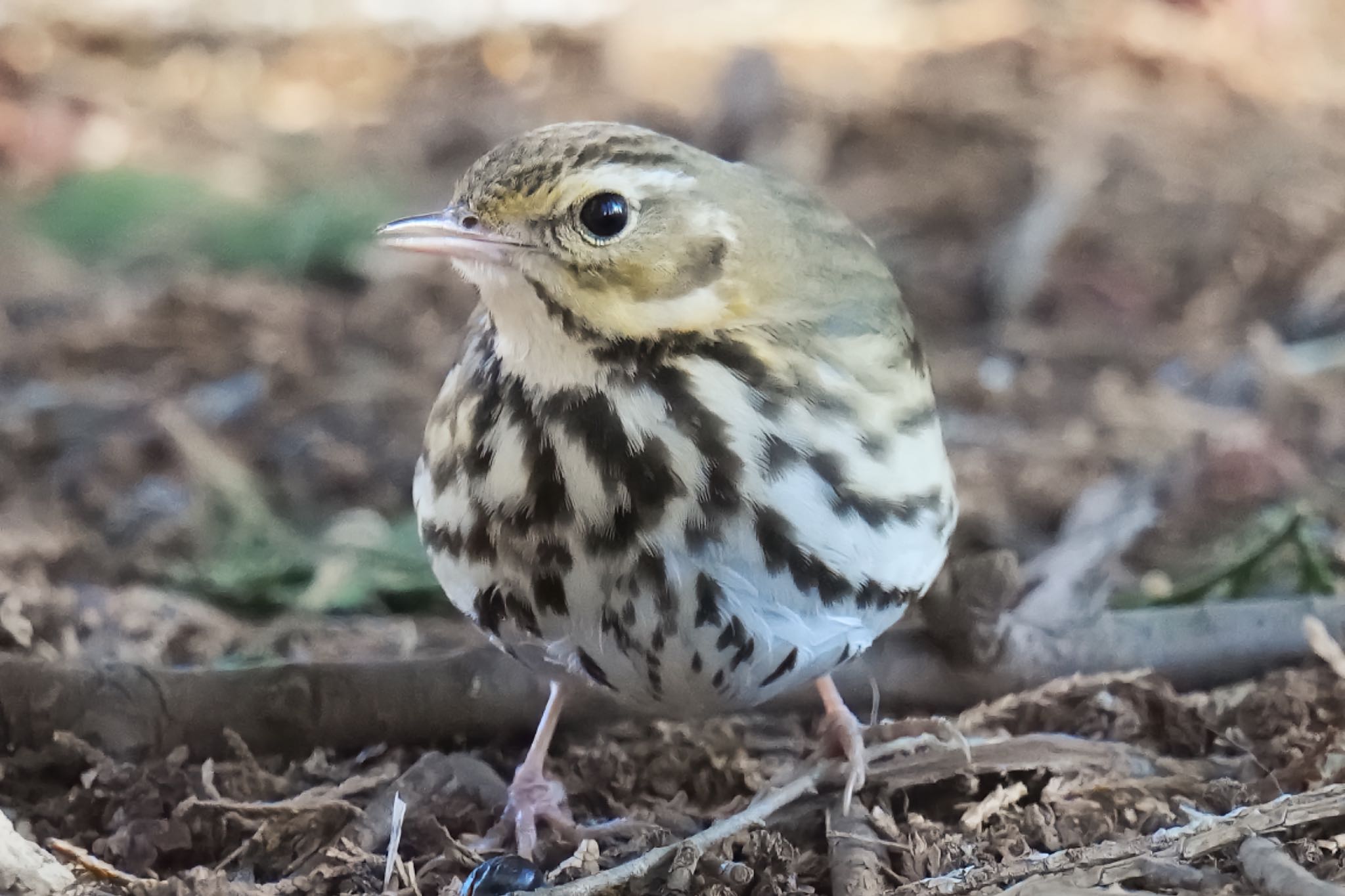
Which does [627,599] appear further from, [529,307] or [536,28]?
[536,28]

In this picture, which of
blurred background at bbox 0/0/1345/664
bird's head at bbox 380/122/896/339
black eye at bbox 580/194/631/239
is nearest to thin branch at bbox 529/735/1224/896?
blurred background at bbox 0/0/1345/664

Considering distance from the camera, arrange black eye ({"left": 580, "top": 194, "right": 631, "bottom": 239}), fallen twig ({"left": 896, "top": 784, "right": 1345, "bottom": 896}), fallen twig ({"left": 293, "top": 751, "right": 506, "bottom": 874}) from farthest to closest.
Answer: fallen twig ({"left": 293, "top": 751, "right": 506, "bottom": 874})
black eye ({"left": 580, "top": 194, "right": 631, "bottom": 239})
fallen twig ({"left": 896, "top": 784, "right": 1345, "bottom": 896})

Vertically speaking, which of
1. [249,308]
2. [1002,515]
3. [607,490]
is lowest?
[1002,515]

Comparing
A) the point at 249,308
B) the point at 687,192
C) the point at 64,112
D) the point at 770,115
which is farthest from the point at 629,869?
the point at 64,112

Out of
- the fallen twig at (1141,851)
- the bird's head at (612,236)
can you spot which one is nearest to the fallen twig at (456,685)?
the fallen twig at (1141,851)

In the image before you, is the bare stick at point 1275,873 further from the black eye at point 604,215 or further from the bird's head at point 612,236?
the black eye at point 604,215

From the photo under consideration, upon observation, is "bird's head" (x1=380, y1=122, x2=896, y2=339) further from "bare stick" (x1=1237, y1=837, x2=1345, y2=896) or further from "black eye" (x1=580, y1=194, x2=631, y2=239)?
"bare stick" (x1=1237, y1=837, x2=1345, y2=896)

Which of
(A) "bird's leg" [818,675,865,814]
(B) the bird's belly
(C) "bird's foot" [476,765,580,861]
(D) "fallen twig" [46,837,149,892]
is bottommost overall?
(C) "bird's foot" [476,765,580,861]

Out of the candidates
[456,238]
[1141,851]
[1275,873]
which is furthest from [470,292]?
[1275,873]
